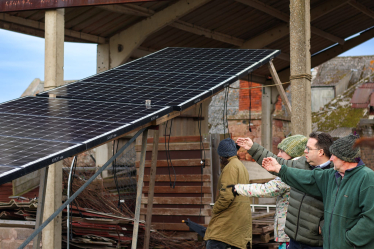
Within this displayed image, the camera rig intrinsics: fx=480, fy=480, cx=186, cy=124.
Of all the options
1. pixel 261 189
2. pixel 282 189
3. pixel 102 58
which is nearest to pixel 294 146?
pixel 282 189

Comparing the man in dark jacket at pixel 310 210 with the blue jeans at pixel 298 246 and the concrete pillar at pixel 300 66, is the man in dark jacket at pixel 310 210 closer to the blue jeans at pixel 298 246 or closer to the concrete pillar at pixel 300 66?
the blue jeans at pixel 298 246

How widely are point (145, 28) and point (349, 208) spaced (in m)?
7.70

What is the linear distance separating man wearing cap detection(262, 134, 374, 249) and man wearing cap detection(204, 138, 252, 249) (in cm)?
202

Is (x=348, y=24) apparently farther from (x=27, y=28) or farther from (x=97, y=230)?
(x=97, y=230)

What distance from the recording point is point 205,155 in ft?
27.8

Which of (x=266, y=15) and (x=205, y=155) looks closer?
(x=205, y=155)

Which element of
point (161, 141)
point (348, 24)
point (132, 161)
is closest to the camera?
point (161, 141)

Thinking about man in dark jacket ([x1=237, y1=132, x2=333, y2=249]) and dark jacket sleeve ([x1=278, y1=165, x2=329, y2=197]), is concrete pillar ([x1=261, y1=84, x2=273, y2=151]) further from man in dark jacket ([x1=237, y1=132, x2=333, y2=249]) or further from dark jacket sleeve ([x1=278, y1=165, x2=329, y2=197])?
dark jacket sleeve ([x1=278, y1=165, x2=329, y2=197])

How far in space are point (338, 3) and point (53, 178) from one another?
26.4 ft

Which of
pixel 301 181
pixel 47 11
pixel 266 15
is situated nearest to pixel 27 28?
pixel 47 11

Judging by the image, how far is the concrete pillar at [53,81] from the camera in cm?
745

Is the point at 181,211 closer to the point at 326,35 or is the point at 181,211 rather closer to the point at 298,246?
the point at 298,246

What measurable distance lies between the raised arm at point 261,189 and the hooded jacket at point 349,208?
79 cm

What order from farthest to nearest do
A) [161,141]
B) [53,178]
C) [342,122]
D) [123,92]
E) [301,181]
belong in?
[342,122] → [161,141] → [53,178] → [123,92] → [301,181]
